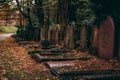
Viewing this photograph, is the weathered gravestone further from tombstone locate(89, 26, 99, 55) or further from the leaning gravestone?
the leaning gravestone

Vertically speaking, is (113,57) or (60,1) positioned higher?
(60,1)

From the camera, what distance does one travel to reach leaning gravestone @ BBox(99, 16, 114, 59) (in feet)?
34.6

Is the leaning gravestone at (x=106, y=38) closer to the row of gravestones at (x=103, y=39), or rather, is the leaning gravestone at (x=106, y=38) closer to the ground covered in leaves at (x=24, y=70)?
the row of gravestones at (x=103, y=39)

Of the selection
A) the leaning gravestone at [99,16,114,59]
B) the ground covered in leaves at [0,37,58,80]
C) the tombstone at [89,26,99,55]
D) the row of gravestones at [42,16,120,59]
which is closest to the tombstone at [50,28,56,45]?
the row of gravestones at [42,16,120,59]

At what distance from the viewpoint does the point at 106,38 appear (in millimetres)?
10906

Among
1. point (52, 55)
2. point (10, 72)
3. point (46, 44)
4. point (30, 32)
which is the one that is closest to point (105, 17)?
point (52, 55)

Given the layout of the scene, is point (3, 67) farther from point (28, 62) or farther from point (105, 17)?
point (105, 17)

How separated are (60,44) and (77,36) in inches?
56.1

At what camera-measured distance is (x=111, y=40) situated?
10555mm

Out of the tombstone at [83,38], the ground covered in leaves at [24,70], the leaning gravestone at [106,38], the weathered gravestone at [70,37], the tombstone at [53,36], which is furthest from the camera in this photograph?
the tombstone at [53,36]

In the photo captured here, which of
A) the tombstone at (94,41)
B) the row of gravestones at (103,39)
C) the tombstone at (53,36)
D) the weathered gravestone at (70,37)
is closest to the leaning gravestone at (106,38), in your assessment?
the row of gravestones at (103,39)

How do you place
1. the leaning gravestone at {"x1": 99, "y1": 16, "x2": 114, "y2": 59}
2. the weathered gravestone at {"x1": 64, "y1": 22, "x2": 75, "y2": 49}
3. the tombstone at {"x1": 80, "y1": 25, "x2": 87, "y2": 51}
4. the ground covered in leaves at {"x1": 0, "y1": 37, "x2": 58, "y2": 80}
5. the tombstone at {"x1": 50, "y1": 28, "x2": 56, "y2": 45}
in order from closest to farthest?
the ground covered in leaves at {"x1": 0, "y1": 37, "x2": 58, "y2": 80} → the leaning gravestone at {"x1": 99, "y1": 16, "x2": 114, "y2": 59} → the tombstone at {"x1": 80, "y1": 25, "x2": 87, "y2": 51} → the weathered gravestone at {"x1": 64, "y1": 22, "x2": 75, "y2": 49} → the tombstone at {"x1": 50, "y1": 28, "x2": 56, "y2": 45}

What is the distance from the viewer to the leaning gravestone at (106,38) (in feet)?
34.6

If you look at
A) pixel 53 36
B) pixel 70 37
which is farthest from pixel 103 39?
pixel 53 36
